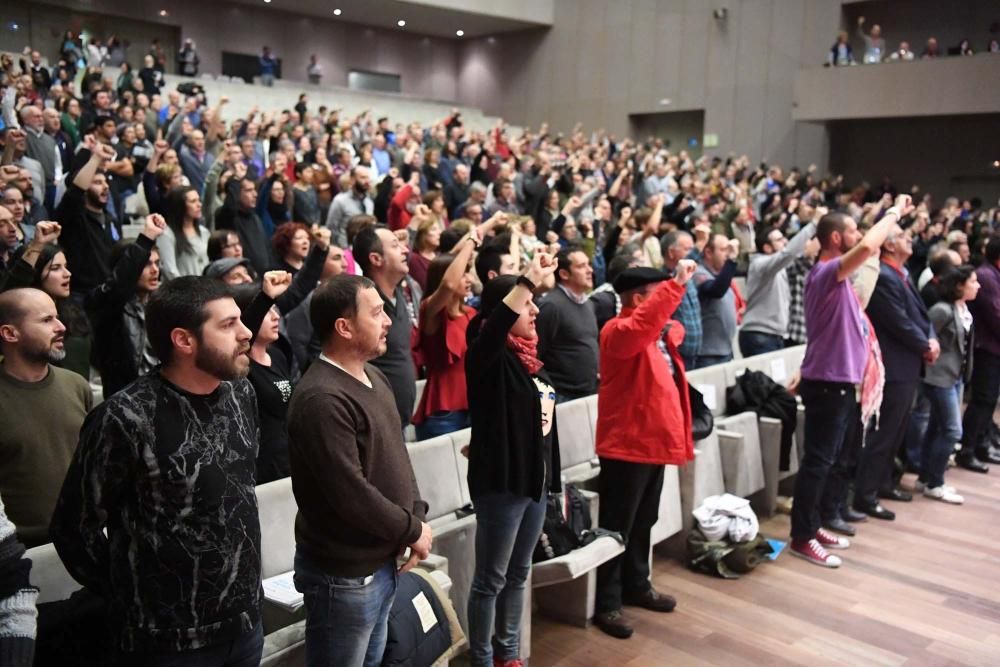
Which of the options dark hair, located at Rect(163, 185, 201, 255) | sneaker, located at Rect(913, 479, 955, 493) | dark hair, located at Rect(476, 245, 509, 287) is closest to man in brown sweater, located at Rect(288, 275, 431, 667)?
dark hair, located at Rect(476, 245, 509, 287)

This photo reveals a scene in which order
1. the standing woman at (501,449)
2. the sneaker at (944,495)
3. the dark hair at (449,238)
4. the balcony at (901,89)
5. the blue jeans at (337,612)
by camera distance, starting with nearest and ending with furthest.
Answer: the blue jeans at (337,612), the standing woman at (501,449), the dark hair at (449,238), the sneaker at (944,495), the balcony at (901,89)

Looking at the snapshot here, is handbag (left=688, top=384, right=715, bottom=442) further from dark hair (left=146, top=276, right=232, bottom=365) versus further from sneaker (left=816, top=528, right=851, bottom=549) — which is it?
dark hair (left=146, top=276, right=232, bottom=365)

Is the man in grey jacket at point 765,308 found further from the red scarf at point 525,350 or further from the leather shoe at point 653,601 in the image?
the red scarf at point 525,350

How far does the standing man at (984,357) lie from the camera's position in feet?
18.6

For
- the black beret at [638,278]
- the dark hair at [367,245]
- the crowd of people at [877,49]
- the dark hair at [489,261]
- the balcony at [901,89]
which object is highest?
the crowd of people at [877,49]

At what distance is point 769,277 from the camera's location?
18.3 ft

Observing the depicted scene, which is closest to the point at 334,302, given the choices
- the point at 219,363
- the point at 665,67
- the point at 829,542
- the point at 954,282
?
the point at 219,363

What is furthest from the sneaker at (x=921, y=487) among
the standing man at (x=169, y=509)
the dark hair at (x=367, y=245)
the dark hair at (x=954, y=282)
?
the standing man at (x=169, y=509)

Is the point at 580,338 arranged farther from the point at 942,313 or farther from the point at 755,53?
the point at 755,53

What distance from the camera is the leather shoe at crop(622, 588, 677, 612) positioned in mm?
3697

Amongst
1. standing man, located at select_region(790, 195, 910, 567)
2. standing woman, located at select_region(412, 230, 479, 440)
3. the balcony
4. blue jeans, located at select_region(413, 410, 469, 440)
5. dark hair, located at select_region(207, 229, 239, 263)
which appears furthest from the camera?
the balcony

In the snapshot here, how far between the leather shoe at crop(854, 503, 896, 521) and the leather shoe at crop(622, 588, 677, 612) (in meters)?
1.82

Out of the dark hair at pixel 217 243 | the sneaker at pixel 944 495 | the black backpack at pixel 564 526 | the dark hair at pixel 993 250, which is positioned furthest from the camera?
the dark hair at pixel 993 250

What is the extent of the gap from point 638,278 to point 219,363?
6.33 feet
